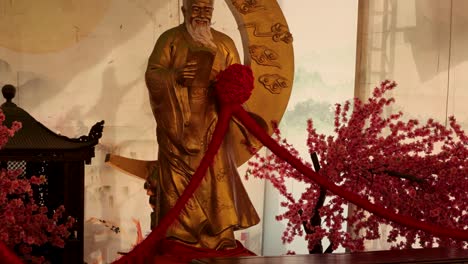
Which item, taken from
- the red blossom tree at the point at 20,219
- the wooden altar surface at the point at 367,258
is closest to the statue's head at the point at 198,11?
the red blossom tree at the point at 20,219

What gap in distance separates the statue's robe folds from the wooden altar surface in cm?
79

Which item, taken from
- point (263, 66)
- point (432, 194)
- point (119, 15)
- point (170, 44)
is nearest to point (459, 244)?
point (432, 194)

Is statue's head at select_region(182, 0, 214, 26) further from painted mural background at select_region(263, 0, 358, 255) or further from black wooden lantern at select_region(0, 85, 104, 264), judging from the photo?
painted mural background at select_region(263, 0, 358, 255)

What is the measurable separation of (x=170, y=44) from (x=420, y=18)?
1.59m

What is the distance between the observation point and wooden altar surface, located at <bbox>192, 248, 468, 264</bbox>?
2148mm

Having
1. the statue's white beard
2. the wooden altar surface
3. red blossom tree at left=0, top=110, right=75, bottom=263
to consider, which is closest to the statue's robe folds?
the statue's white beard

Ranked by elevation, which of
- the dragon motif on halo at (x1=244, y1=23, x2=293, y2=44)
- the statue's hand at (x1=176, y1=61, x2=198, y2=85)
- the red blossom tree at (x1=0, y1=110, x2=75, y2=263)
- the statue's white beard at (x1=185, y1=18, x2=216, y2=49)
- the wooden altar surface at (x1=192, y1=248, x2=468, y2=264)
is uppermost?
the dragon motif on halo at (x1=244, y1=23, x2=293, y2=44)

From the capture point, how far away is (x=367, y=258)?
7.47 feet

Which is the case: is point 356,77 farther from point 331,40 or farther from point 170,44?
point 170,44

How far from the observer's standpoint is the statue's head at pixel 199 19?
3.09 m

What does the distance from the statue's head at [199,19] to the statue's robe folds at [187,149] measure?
3 cm

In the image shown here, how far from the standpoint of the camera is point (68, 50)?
156 inches

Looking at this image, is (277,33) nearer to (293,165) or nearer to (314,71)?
(293,165)

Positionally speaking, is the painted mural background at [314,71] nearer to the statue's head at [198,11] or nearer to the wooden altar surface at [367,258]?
the statue's head at [198,11]
